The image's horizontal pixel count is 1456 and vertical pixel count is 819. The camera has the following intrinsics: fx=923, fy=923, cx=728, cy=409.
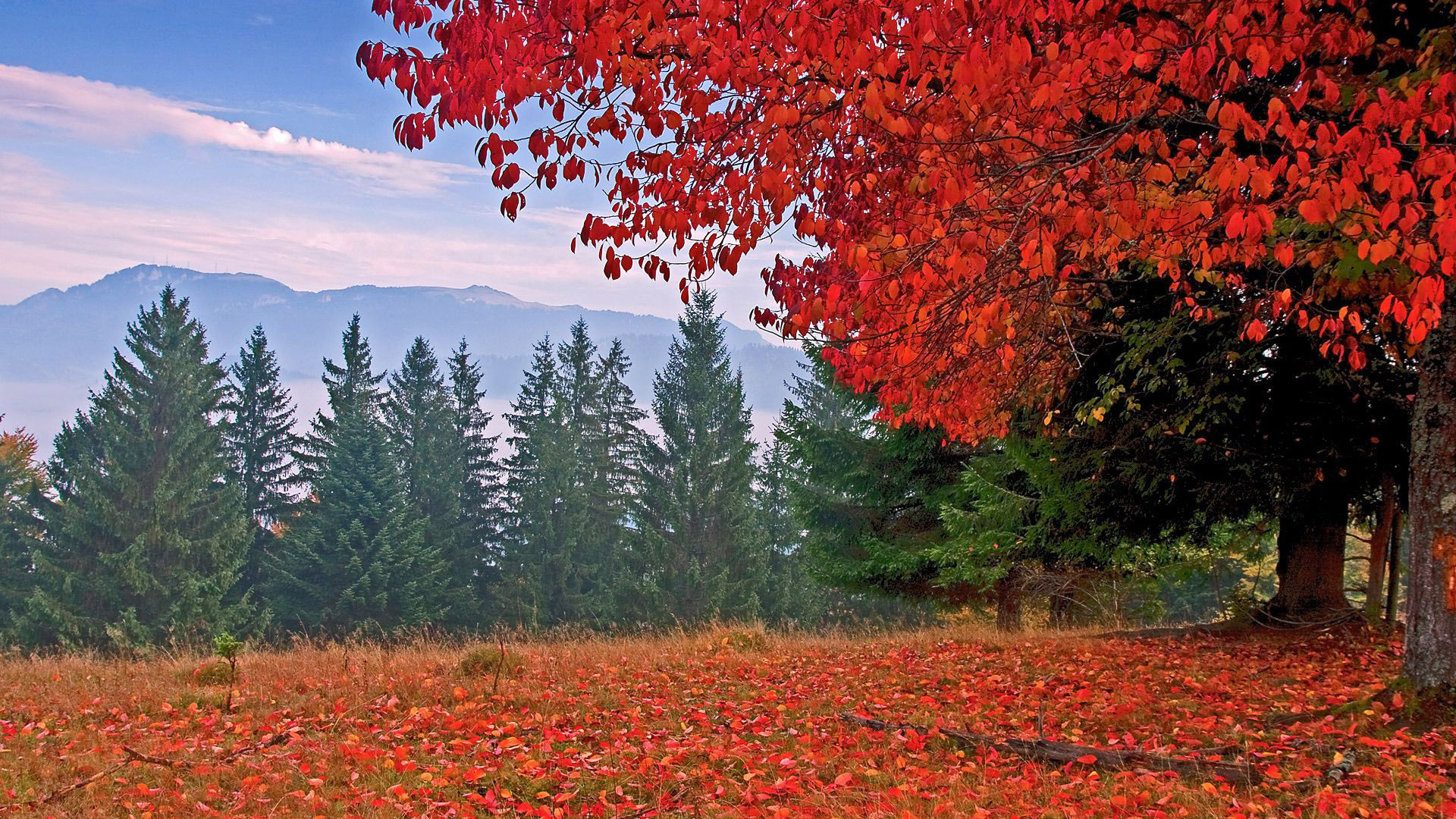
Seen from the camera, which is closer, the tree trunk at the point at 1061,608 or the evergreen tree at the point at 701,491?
the tree trunk at the point at 1061,608

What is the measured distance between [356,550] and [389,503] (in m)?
2.22

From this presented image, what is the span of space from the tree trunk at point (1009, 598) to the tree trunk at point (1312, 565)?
22.8 ft

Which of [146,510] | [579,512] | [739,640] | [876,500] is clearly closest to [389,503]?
[146,510]

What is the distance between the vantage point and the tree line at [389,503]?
113ft

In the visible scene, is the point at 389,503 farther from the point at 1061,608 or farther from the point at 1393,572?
the point at 1393,572

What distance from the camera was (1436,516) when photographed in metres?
6.09

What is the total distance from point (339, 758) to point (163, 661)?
5.65 m

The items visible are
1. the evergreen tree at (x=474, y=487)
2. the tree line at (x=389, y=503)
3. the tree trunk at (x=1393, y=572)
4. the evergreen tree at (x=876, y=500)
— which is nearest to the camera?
the tree trunk at (x=1393, y=572)

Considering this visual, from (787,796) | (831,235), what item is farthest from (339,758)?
(831,235)

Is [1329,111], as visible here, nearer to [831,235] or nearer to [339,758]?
[831,235]

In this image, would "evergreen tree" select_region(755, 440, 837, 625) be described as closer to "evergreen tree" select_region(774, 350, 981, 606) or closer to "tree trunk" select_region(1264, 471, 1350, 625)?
"evergreen tree" select_region(774, 350, 981, 606)

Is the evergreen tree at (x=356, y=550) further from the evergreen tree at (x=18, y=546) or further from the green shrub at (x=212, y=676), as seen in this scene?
the green shrub at (x=212, y=676)

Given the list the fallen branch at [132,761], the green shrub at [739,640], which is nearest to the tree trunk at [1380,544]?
the green shrub at [739,640]

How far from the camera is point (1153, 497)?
1064 centimetres
